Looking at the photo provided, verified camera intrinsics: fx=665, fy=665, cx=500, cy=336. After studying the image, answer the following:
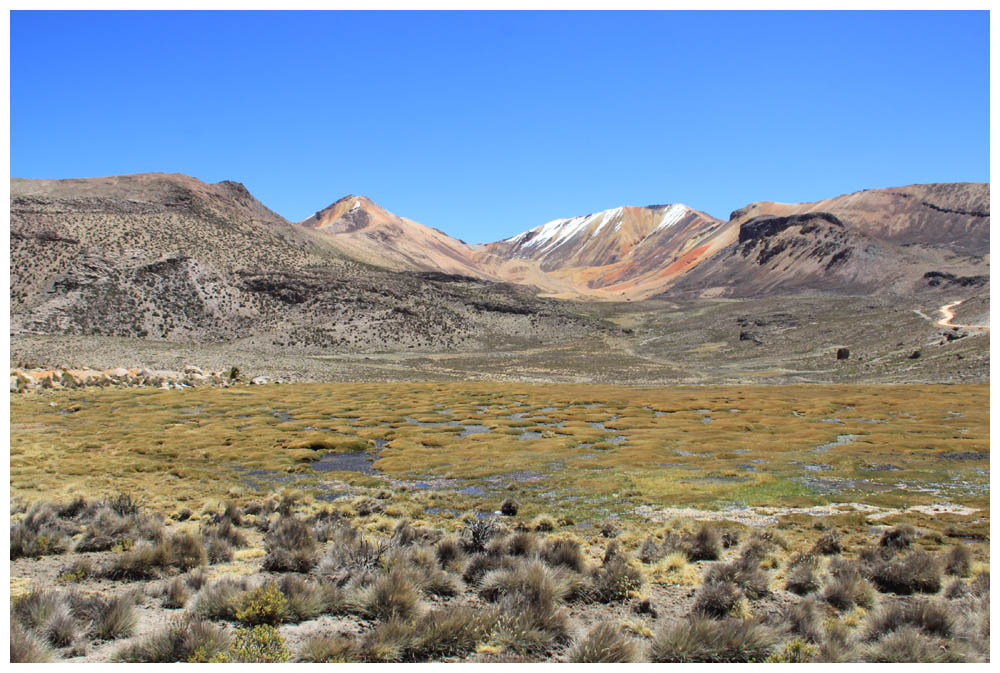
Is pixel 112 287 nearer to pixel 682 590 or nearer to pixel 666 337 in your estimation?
pixel 666 337

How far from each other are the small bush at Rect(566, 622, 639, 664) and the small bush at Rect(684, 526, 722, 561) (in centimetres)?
451

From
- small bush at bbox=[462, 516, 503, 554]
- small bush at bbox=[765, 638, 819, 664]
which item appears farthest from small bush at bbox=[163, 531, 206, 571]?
small bush at bbox=[765, 638, 819, 664]

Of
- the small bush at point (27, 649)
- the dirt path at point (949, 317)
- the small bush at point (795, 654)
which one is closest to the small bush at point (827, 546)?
the small bush at point (795, 654)

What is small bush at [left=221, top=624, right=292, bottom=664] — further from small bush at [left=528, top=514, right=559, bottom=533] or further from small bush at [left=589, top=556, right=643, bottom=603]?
small bush at [left=528, top=514, right=559, bottom=533]

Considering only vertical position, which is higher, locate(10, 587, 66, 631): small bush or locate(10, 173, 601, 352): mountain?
locate(10, 173, 601, 352): mountain

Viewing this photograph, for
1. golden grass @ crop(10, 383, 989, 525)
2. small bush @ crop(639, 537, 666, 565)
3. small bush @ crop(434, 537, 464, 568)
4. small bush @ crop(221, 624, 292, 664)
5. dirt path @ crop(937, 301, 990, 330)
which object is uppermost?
dirt path @ crop(937, 301, 990, 330)

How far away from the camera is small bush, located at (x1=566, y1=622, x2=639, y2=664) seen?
281 inches

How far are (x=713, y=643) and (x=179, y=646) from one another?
5.77m

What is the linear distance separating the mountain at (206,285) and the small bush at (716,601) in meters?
87.3

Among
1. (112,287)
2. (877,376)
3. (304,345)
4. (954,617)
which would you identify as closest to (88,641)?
(954,617)

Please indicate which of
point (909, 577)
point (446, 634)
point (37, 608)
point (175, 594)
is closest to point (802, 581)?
point (909, 577)

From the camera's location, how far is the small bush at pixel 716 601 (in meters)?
8.94

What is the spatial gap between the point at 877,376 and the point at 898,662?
65356mm

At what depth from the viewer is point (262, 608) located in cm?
811
